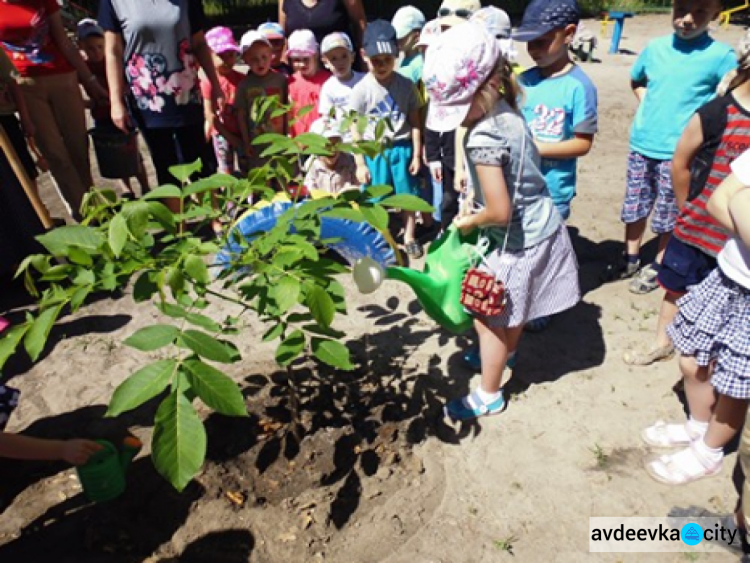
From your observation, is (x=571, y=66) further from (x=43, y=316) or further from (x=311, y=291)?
(x=43, y=316)

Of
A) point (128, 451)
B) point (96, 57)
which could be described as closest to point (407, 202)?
point (128, 451)

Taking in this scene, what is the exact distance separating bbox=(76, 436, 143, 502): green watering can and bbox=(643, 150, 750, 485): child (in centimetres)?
202

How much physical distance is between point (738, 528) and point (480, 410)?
3.24 feet

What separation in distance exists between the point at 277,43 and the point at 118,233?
11.3ft

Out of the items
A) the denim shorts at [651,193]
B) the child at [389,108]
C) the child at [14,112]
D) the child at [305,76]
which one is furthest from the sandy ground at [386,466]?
the child at [305,76]

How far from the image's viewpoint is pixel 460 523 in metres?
1.97

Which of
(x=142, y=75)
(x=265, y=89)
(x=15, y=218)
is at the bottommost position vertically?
(x=15, y=218)

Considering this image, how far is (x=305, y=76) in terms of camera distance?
3830 mm

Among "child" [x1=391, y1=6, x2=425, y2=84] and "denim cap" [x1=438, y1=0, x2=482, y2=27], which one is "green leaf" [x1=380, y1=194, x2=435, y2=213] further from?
"child" [x1=391, y1=6, x2=425, y2=84]

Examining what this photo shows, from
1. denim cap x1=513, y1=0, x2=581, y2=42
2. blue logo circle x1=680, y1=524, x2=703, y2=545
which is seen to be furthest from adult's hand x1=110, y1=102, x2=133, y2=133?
blue logo circle x1=680, y1=524, x2=703, y2=545

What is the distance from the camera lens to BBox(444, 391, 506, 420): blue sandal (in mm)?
2373

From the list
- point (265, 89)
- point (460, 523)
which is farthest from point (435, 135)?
point (460, 523)

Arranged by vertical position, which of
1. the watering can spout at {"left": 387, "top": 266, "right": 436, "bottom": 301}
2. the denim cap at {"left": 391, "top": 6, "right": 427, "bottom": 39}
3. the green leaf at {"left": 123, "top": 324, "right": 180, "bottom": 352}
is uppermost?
the denim cap at {"left": 391, "top": 6, "right": 427, "bottom": 39}

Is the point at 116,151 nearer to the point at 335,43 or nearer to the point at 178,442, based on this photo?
the point at 335,43
